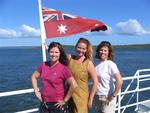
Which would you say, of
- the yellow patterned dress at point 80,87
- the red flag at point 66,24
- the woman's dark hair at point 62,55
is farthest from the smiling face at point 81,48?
the red flag at point 66,24

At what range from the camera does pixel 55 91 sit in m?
3.37

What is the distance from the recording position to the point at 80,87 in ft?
11.9

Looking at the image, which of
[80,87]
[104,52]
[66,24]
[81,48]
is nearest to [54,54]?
[81,48]

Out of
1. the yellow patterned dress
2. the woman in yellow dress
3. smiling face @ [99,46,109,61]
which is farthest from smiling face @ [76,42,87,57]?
smiling face @ [99,46,109,61]

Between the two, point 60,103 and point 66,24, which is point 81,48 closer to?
point 60,103

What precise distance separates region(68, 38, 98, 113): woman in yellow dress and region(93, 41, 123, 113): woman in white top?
0.34 metres

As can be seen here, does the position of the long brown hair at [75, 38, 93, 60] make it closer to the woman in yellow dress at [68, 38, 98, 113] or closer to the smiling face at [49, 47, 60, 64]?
the woman in yellow dress at [68, 38, 98, 113]

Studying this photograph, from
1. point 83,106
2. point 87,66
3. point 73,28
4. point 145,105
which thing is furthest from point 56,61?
point 145,105

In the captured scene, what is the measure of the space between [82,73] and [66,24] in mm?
1896

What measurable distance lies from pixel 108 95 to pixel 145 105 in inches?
94.1

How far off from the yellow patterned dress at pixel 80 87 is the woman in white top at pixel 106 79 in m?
0.38

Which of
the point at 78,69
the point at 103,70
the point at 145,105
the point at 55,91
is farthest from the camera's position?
the point at 145,105

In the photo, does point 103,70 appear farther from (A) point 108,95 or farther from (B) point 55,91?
(B) point 55,91

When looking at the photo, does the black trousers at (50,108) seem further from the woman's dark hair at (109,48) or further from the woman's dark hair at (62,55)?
the woman's dark hair at (109,48)
